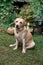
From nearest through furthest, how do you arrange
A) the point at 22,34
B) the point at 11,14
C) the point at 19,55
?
the point at 19,55
the point at 22,34
the point at 11,14

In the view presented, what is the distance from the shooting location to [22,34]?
21.9 ft

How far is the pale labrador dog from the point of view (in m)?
6.50

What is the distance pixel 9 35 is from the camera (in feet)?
27.2

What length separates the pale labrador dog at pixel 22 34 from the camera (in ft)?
21.3

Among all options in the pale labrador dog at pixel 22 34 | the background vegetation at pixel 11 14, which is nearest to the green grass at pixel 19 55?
the pale labrador dog at pixel 22 34

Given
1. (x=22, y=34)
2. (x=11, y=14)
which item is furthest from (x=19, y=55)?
(x=11, y=14)

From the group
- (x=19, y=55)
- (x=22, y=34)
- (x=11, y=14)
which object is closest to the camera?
(x=19, y=55)

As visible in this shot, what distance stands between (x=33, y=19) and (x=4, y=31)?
1.05 meters

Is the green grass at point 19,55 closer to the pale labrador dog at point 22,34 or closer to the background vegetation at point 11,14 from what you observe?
the pale labrador dog at point 22,34

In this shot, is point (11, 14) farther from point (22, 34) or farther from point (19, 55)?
point (19, 55)

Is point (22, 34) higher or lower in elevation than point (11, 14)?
higher

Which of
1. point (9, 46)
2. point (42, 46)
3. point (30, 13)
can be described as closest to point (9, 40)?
point (9, 46)

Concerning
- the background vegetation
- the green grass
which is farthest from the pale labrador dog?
the background vegetation

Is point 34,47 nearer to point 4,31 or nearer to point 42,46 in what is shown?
point 42,46
